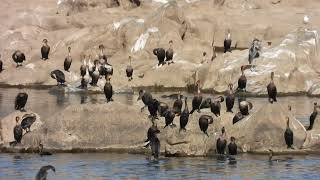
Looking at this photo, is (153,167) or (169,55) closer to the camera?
(153,167)

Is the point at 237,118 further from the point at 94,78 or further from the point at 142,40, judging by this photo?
the point at 142,40

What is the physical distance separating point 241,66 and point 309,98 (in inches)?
149

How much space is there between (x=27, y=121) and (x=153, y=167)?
5.42 m

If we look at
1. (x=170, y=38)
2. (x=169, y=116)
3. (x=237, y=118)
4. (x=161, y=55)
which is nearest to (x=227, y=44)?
(x=170, y=38)

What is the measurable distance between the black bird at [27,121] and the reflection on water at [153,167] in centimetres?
179

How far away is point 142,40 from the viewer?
54406 mm

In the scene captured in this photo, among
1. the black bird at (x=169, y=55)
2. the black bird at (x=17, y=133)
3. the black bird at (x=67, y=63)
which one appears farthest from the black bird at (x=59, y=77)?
the black bird at (x=17, y=133)

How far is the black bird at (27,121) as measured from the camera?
31.5 metres

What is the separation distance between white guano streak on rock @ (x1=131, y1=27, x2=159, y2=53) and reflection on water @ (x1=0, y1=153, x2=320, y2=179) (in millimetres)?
24424

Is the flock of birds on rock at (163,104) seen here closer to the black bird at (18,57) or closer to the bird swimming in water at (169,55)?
the bird swimming in water at (169,55)

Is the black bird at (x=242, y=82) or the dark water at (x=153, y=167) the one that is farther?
the black bird at (x=242, y=82)

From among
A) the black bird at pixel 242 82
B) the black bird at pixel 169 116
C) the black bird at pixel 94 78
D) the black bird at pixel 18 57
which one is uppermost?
the black bird at pixel 18 57

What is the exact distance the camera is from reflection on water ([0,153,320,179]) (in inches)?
1070

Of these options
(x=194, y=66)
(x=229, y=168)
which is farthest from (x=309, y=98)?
(x=229, y=168)
